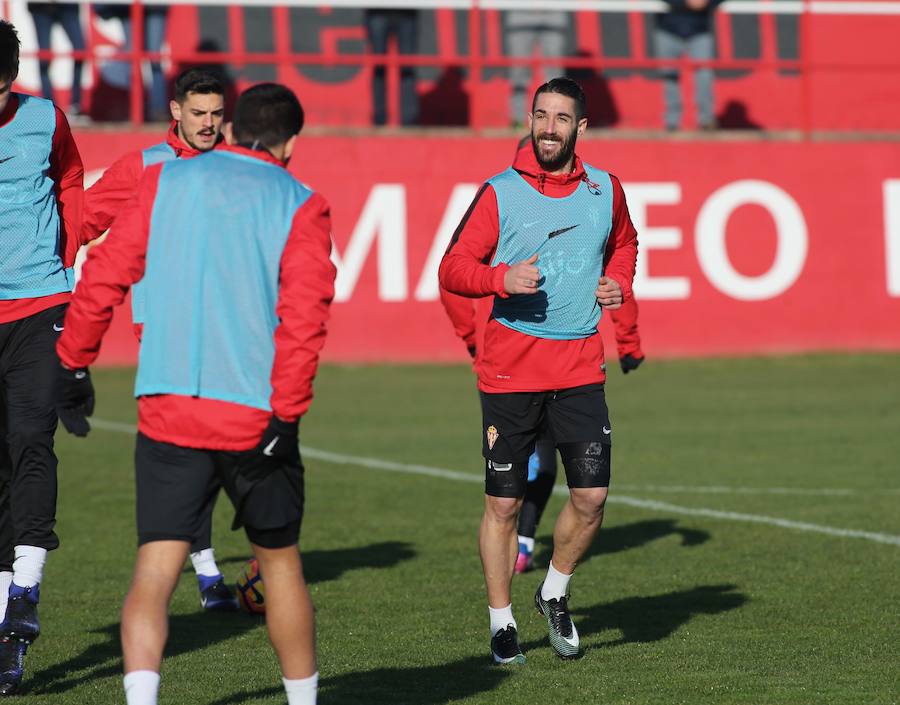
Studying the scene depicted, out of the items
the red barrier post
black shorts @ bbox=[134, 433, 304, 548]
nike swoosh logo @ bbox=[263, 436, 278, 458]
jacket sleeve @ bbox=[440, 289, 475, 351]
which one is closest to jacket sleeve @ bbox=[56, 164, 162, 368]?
black shorts @ bbox=[134, 433, 304, 548]

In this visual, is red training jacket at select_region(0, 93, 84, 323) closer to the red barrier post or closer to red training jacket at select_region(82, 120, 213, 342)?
red training jacket at select_region(82, 120, 213, 342)

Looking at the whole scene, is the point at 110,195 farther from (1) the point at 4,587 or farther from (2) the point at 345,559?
(2) the point at 345,559

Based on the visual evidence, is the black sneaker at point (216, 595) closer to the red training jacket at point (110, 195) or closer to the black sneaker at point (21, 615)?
the red training jacket at point (110, 195)

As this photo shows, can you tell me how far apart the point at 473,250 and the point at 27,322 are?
1724 mm

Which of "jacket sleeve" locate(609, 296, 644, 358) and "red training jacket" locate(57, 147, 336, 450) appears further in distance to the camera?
"jacket sleeve" locate(609, 296, 644, 358)

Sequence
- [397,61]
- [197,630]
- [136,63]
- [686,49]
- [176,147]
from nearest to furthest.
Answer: [197,630] < [176,147] < [136,63] < [397,61] < [686,49]

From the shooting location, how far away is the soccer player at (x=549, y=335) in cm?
651

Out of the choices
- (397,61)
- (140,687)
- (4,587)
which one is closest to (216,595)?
(4,587)

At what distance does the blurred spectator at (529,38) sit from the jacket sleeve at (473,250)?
1526 centimetres

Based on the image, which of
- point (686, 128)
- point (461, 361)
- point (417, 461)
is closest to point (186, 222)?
point (417, 461)

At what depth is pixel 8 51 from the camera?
607cm

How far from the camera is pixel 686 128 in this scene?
2338cm

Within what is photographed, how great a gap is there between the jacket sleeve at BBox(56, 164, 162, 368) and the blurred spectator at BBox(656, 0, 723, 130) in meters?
17.6

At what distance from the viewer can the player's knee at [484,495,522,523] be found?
21.5 ft
